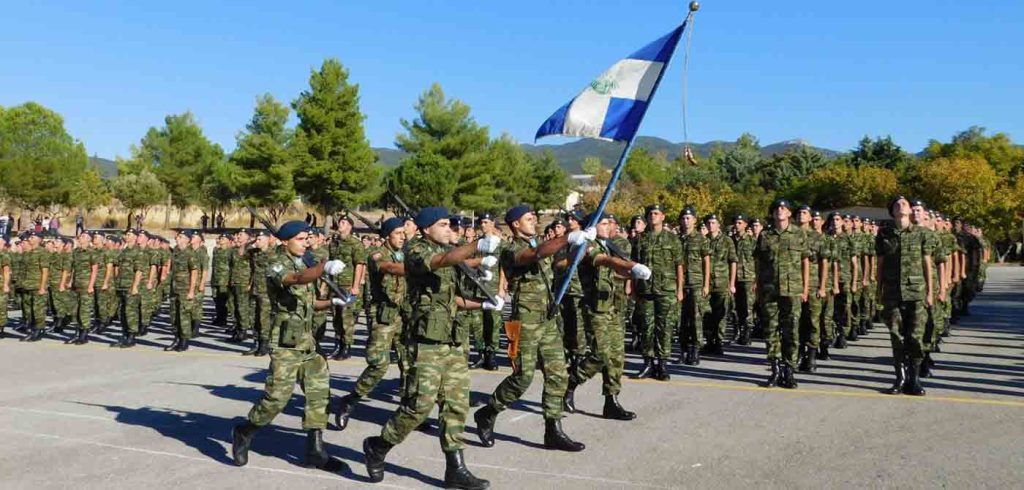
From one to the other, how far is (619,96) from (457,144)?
5729cm

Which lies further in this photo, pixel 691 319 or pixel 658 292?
pixel 691 319

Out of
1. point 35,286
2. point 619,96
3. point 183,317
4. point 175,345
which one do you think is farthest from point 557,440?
point 35,286

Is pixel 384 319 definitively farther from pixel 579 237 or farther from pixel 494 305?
pixel 579 237

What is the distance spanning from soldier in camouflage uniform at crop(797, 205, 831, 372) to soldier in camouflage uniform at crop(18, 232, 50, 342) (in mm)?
13320

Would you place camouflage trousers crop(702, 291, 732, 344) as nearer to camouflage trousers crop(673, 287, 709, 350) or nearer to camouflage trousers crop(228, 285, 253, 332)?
camouflage trousers crop(673, 287, 709, 350)

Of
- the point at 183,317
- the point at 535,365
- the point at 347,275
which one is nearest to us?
the point at 535,365

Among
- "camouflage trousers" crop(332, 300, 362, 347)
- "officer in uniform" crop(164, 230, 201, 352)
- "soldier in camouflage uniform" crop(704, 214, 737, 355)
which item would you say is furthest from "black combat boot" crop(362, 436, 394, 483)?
"officer in uniform" crop(164, 230, 201, 352)

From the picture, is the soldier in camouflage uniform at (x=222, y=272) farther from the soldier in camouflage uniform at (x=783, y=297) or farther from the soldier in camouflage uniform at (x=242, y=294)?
the soldier in camouflage uniform at (x=783, y=297)

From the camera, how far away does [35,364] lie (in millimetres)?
12633

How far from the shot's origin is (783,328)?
9453 mm

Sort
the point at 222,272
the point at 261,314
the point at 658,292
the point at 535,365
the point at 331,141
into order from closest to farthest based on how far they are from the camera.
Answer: the point at 535,365, the point at 658,292, the point at 261,314, the point at 222,272, the point at 331,141

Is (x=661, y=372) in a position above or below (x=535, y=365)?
below

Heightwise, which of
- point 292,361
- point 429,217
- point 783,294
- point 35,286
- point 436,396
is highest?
point 429,217

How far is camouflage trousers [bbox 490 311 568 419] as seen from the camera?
6840 mm
